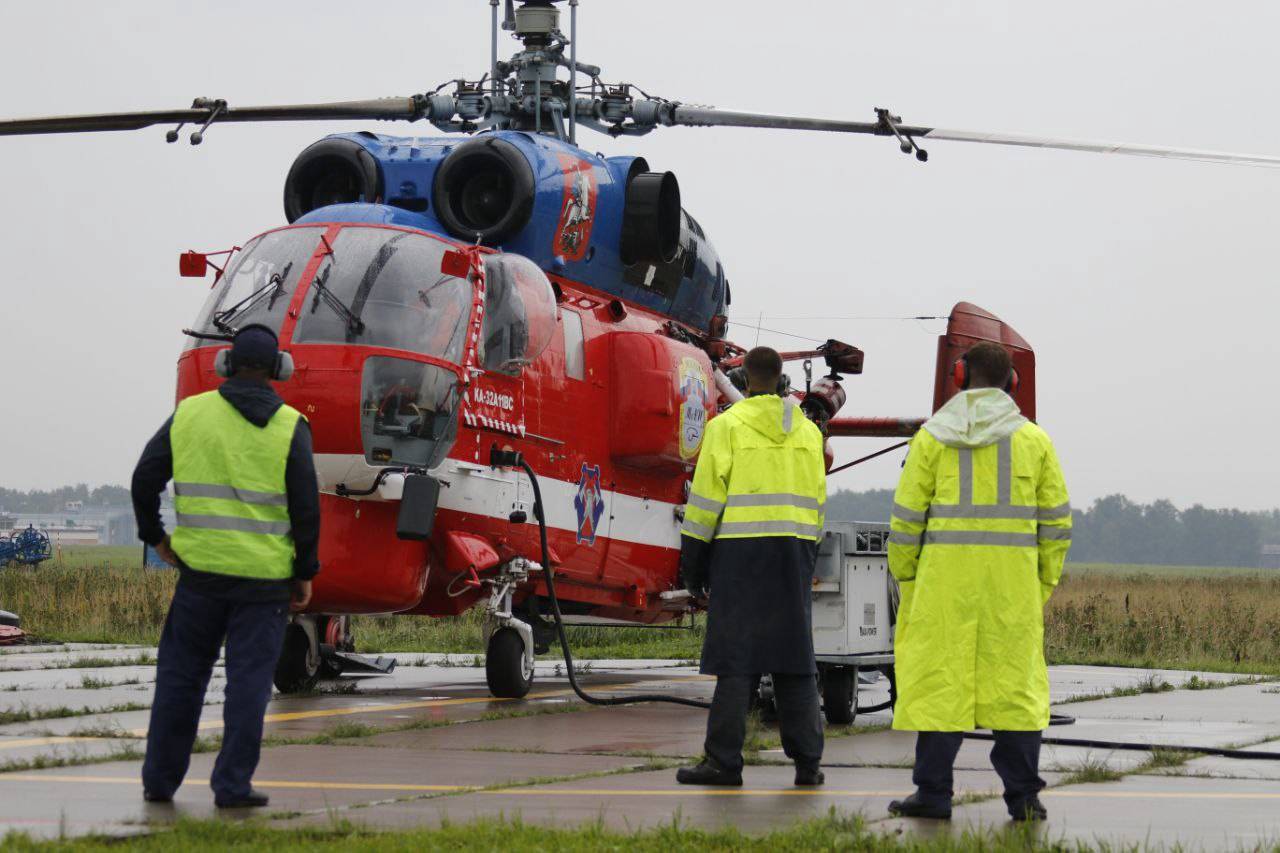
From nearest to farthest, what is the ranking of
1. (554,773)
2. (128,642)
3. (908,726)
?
(908,726), (554,773), (128,642)

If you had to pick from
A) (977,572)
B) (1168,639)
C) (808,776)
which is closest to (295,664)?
(808,776)

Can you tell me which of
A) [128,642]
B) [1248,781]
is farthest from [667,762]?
[128,642]

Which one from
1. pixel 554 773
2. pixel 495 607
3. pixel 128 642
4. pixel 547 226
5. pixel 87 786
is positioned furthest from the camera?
pixel 128 642

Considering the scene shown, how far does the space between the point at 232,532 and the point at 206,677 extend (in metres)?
0.68

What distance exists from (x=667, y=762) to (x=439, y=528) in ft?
13.2

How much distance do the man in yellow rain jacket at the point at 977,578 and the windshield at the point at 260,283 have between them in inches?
231

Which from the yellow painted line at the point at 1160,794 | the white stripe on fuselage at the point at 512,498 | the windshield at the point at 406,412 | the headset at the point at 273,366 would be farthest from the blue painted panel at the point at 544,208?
the yellow painted line at the point at 1160,794

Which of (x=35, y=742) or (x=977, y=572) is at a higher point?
(x=977, y=572)

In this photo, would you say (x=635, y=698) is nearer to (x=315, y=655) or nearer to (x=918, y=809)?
(x=315, y=655)

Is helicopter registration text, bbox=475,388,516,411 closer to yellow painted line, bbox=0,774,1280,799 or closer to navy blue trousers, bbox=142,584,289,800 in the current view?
yellow painted line, bbox=0,774,1280,799

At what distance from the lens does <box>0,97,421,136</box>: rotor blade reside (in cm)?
1371

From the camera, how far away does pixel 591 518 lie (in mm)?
14453

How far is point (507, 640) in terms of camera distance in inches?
523

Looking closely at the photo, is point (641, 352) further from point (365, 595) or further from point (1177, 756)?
point (1177, 756)
